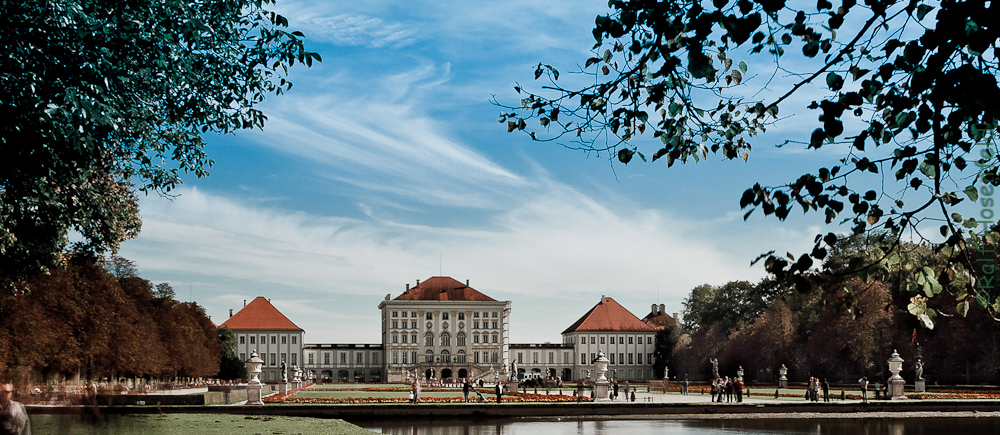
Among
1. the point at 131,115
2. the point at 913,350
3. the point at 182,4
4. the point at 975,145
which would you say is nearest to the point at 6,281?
the point at 131,115

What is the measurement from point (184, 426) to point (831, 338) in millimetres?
39636

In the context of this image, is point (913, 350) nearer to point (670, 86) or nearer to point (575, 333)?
point (670, 86)

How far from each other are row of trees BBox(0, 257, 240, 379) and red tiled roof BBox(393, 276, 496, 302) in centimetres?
4631

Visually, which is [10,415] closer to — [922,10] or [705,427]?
[922,10]

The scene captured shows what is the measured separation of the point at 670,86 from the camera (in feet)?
18.8

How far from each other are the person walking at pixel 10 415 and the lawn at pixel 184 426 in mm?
6861

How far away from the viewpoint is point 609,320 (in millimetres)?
113438

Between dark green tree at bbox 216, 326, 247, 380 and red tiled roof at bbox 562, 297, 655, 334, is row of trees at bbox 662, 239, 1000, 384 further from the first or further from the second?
dark green tree at bbox 216, 326, 247, 380

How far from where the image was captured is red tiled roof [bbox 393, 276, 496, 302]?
11081cm

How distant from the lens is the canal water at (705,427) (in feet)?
67.4

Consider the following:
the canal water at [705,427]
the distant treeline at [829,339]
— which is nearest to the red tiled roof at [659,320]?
the distant treeline at [829,339]

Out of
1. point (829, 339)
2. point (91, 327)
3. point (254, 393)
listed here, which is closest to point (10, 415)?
point (254, 393)

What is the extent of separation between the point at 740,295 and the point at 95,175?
217 ft

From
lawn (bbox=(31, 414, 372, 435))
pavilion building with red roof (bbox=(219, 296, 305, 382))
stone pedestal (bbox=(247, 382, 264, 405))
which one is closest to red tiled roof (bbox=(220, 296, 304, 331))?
pavilion building with red roof (bbox=(219, 296, 305, 382))
